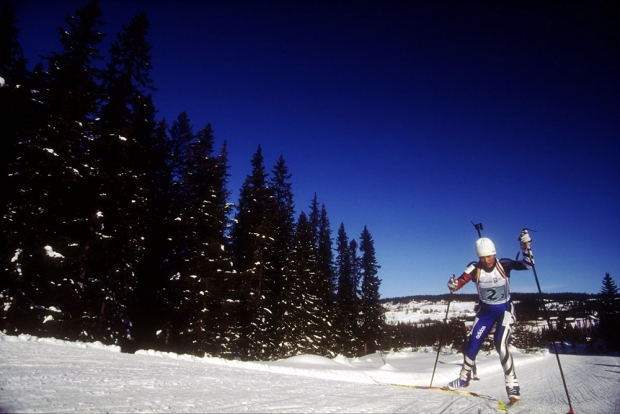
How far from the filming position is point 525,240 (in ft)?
19.0

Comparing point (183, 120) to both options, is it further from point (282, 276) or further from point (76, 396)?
point (76, 396)

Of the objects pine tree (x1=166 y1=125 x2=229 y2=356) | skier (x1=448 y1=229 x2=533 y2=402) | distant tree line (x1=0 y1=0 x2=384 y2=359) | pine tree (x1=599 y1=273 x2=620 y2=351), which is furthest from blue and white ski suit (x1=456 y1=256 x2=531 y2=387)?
pine tree (x1=599 y1=273 x2=620 y2=351)

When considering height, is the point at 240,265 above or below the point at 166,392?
above

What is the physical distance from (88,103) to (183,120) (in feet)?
51.7

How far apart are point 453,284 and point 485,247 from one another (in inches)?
37.8

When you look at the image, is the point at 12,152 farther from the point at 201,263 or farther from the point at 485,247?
the point at 485,247

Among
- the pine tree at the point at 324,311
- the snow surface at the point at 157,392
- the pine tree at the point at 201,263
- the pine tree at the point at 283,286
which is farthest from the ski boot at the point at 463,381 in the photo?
the pine tree at the point at 324,311

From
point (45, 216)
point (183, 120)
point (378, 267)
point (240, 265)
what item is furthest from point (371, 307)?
point (45, 216)

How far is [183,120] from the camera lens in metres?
28.5

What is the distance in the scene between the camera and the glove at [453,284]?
6.18 meters

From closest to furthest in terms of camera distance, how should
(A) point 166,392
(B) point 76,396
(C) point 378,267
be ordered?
(B) point 76,396 → (A) point 166,392 → (C) point 378,267

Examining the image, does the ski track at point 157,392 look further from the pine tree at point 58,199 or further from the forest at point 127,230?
the pine tree at point 58,199

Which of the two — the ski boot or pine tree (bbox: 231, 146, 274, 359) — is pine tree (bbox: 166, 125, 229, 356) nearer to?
pine tree (bbox: 231, 146, 274, 359)

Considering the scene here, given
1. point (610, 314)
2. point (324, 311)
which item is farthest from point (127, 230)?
point (610, 314)
